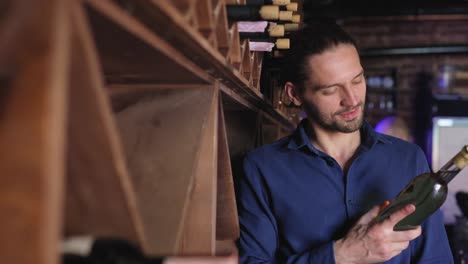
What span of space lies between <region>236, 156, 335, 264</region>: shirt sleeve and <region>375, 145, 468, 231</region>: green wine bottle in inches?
9.3

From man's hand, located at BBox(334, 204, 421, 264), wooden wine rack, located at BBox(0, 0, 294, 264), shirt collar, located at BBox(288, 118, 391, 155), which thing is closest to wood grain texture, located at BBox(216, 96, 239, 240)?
wooden wine rack, located at BBox(0, 0, 294, 264)

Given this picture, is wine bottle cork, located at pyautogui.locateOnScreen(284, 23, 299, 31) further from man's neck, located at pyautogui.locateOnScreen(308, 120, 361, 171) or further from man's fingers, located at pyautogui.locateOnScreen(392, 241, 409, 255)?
man's fingers, located at pyautogui.locateOnScreen(392, 241, 409, 255)

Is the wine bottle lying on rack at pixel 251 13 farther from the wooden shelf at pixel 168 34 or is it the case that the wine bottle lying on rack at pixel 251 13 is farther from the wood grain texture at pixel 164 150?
the wood grain texture at pixel 164 150

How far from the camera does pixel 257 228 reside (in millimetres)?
1635

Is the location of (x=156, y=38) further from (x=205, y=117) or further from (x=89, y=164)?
(x=205, y=117)

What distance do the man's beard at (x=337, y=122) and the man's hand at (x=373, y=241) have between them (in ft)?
1.04

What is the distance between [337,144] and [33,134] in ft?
4.72

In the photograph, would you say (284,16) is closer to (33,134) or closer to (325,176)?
(325,176)

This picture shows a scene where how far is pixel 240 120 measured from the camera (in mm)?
2125

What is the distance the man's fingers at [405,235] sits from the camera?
140 centimetres

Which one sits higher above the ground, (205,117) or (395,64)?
Answer: (205,117)

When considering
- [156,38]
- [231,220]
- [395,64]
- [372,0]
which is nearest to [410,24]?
[395,64]

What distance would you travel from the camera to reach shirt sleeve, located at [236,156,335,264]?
1.56 metres

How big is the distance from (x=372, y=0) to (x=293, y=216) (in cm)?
366
